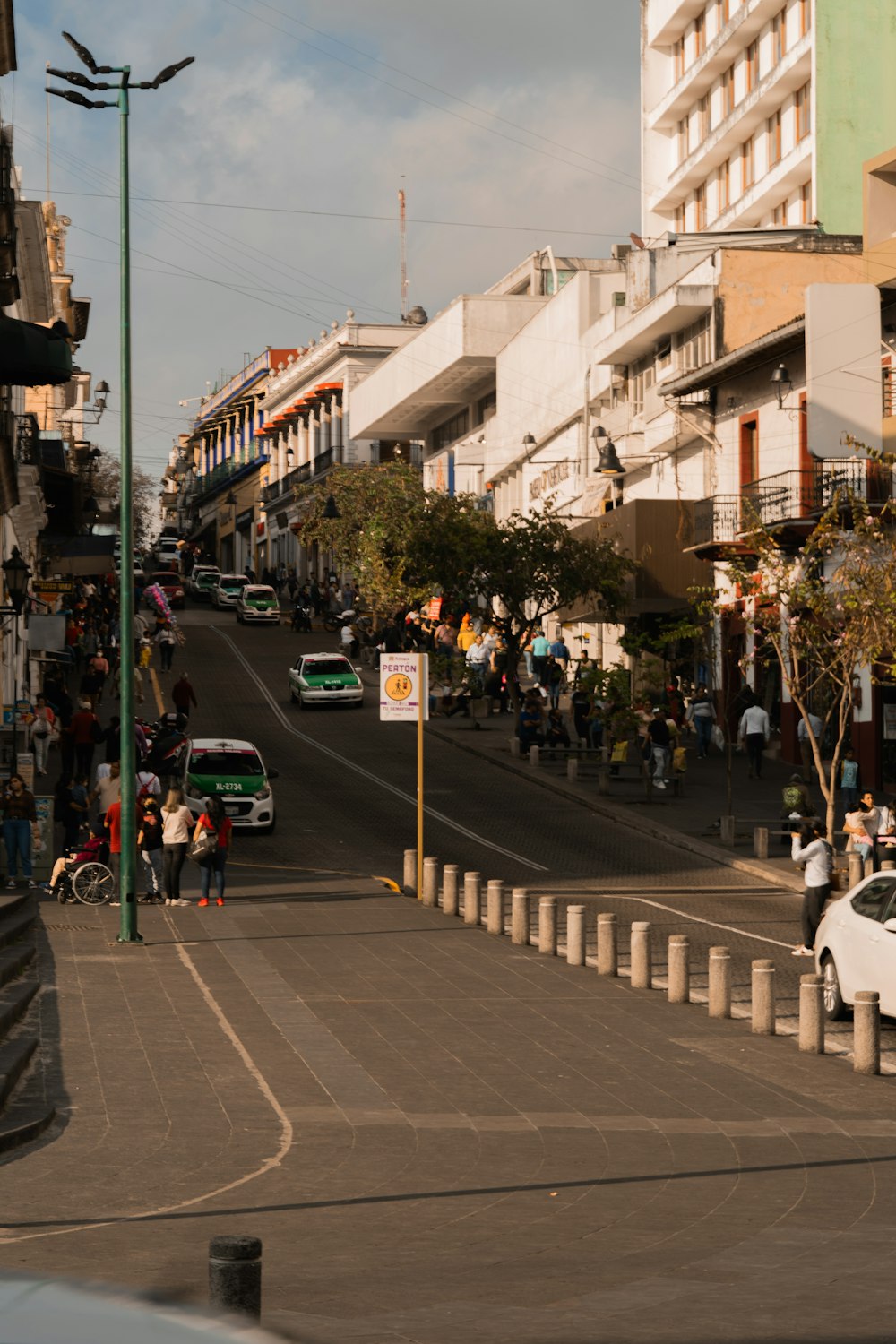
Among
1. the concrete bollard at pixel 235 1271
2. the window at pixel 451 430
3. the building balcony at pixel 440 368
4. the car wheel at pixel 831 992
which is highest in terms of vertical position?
the building balcony at pixel 440 368

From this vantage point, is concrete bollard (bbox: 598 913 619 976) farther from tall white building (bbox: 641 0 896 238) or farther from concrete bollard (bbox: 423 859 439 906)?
tall white building (bbox: 641 0 896 238)

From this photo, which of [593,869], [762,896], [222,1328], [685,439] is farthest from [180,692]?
[222,1328]

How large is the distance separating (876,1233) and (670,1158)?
1914mm

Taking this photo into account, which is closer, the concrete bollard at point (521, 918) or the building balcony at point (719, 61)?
the concrete bollard at point (521, 918)

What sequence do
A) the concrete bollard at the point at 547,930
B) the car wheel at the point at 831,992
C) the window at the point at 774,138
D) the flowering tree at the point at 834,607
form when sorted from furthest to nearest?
the window at the point at 774,138, the flowering tree at the point at 834,607, the concrete bollard at the point at 547,930, the car wheel at the point at 831,992

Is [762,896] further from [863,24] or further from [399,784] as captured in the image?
[863,24]

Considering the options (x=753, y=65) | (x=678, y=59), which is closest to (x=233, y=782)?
(x=753, y=65)

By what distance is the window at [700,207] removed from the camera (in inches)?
2553

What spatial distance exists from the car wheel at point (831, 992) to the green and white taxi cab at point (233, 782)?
49.0 ft

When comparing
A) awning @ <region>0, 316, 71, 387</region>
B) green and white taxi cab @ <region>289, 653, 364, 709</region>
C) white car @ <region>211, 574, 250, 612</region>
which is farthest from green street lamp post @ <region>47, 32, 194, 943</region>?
white car @ <region>211, 574, 250, 612</region>

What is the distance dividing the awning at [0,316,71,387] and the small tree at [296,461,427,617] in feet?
128

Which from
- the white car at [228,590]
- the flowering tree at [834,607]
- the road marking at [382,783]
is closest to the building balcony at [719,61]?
the road marking at [382,783]

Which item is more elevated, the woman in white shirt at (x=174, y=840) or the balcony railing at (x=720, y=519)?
the balcony railing at (x=720, y=519)

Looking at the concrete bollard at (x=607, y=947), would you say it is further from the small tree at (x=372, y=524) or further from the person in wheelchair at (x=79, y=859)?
the small tree at (x=372, y=524)
